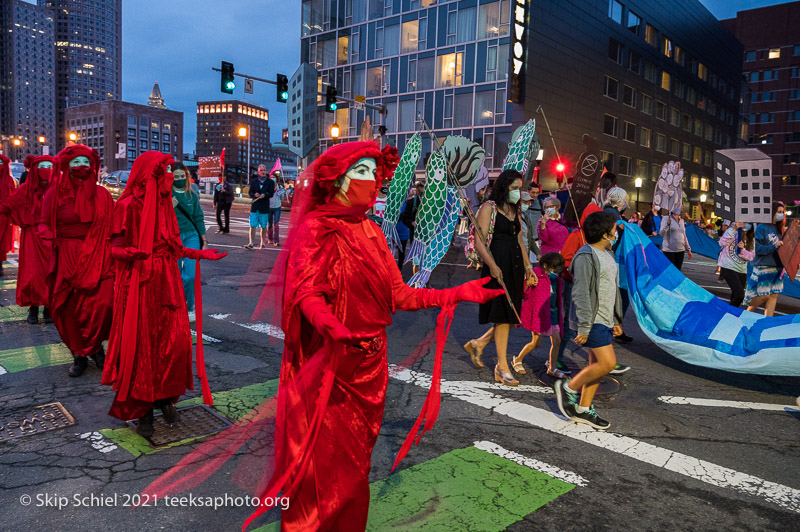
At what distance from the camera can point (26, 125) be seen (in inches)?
→ 6462

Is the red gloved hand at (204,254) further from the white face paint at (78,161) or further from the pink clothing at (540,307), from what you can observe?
the pink clothing at (540,307)

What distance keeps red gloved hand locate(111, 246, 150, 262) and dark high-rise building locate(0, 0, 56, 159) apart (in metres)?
179

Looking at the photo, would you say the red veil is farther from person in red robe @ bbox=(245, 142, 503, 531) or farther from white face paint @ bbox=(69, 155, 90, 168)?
white face paint @ bbox=(69, 155, 90, 168)

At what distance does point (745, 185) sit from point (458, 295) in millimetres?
6840

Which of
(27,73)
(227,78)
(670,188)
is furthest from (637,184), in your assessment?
(27,73)

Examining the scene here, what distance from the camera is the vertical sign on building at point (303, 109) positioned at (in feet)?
26.4

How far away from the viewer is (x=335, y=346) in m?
2.35

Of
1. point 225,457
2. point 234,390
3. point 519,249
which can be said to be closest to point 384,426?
point 225,457

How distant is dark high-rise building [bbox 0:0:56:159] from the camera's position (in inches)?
6329

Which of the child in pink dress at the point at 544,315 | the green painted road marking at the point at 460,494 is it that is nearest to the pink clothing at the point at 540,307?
the child in pink dress at the point at 544,315

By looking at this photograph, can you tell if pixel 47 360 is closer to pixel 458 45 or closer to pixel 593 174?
pixel 593 174

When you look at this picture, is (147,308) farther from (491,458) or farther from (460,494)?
(491,458)

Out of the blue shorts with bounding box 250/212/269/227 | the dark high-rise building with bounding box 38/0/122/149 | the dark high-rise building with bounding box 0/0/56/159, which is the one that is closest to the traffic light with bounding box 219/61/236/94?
the blue shorts with bounding box 250/212/269/227

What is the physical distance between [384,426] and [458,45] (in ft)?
122
